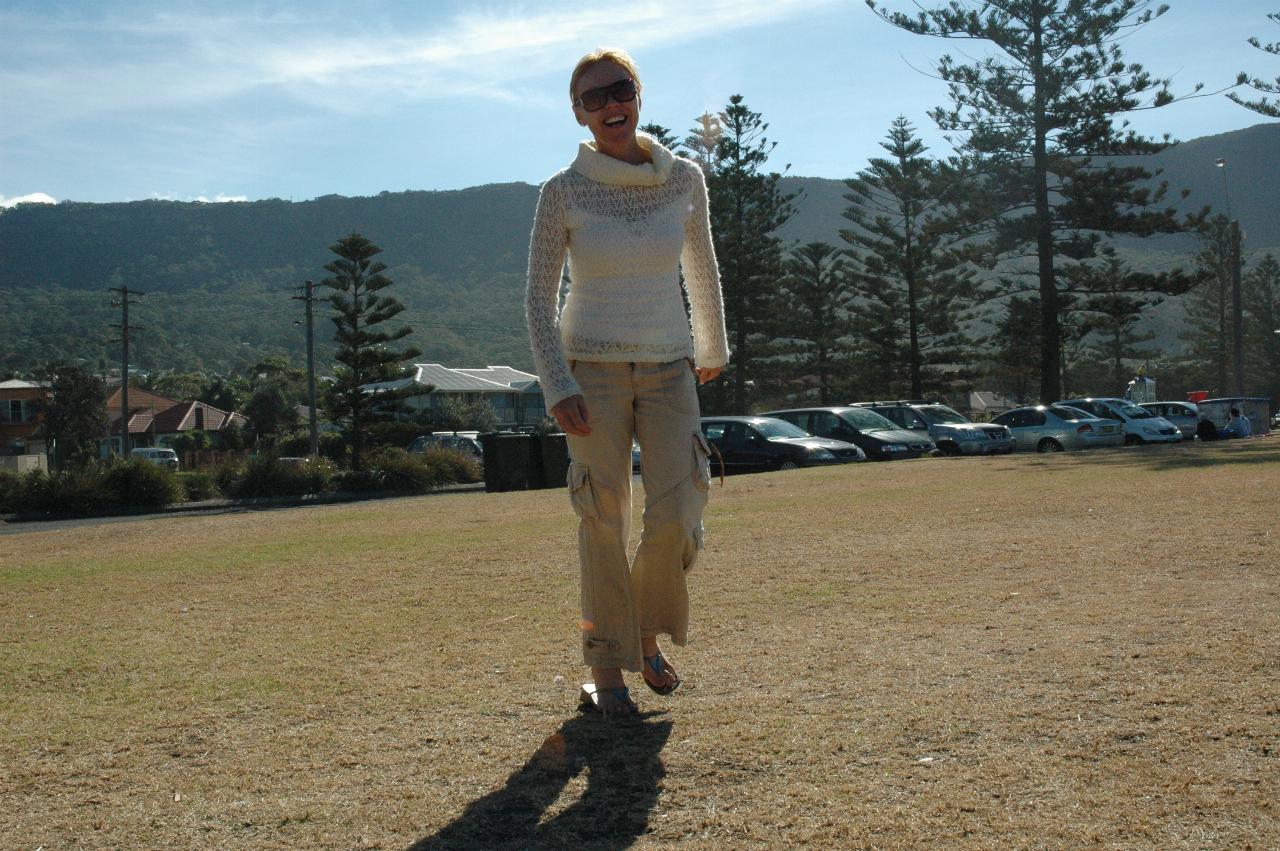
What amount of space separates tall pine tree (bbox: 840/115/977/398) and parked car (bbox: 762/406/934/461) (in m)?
20.3

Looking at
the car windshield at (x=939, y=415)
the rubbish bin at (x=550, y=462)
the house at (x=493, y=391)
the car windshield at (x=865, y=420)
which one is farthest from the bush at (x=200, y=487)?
the house at (x=493, y=391)

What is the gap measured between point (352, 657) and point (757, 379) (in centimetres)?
4462

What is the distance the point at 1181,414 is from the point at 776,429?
15.2 meters

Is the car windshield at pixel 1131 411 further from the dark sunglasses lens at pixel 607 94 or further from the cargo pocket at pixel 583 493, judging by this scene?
the cargo pocket at pixel 583 493

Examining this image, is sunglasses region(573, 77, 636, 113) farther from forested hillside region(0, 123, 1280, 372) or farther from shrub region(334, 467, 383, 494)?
forested hillside region(0, 123, 1280, 372)

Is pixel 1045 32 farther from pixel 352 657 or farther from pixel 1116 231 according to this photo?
pixel 352 657

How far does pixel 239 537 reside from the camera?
9.66m

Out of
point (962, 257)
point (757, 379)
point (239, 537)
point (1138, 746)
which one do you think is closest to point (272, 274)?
point (757, 379)

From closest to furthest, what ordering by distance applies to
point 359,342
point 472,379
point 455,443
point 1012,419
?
point 1012,419 → point 455,443 → point 359,342 → point 472,379

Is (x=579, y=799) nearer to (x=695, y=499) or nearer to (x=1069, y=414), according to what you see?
(x=695, y=499)

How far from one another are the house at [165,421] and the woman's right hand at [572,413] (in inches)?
3520

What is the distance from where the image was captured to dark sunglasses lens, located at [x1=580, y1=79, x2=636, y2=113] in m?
3.23

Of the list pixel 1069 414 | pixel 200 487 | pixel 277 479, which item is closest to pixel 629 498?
pixel 277 479

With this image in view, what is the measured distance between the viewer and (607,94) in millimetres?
3232
